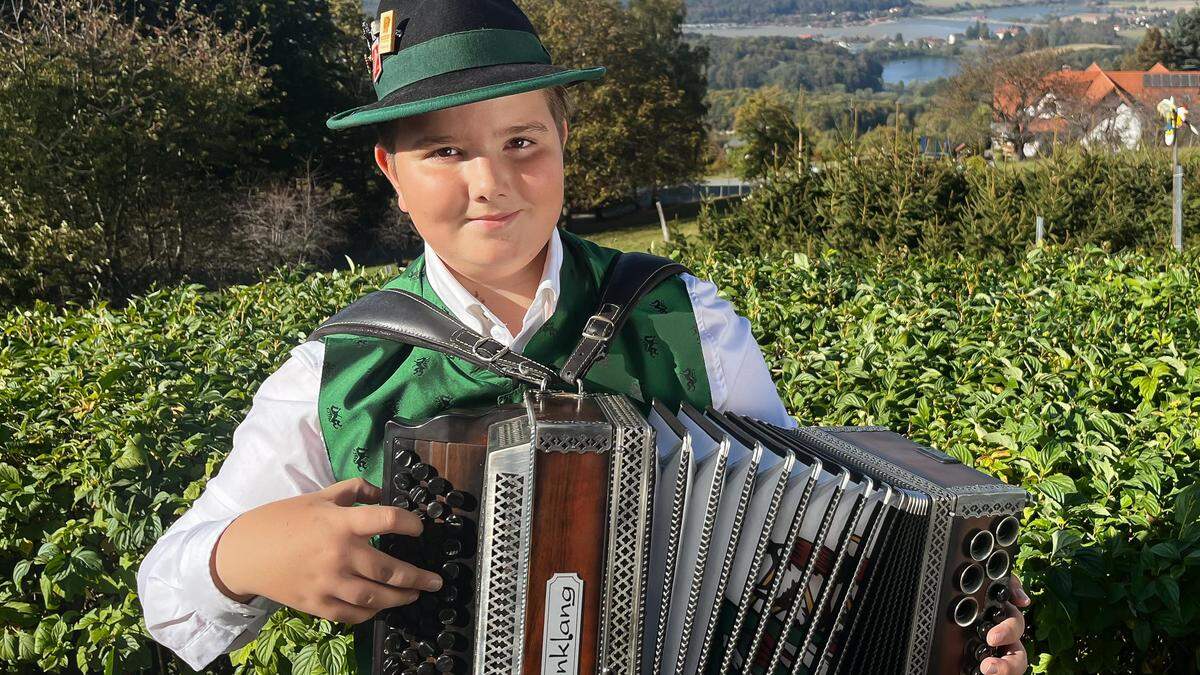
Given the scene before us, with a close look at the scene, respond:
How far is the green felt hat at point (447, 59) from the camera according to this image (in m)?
1.52

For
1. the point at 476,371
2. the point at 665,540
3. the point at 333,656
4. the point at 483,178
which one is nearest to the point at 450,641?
the point at 665,540

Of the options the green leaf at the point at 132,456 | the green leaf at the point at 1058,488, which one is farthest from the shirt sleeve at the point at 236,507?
the green leaf at the point at 1058,488

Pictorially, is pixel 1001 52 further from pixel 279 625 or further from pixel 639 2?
pixel 279 625

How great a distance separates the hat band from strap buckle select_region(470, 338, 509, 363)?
0.38 meters

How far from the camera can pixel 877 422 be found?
10.6 ft

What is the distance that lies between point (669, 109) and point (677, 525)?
39249 millimetres

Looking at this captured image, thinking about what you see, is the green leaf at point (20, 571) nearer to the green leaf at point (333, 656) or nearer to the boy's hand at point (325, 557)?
the green leaf at point (333, 656)

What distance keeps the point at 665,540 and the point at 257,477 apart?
0.60 m

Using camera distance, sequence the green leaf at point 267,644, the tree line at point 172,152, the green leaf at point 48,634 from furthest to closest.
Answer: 1. the tree line at point 172,152
2. the green leaf at point 48,634
3. the green leaf at point 267,644

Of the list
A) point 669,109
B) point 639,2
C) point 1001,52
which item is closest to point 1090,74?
point 1001,52

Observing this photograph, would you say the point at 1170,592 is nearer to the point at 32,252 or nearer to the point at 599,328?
the point at 599,328

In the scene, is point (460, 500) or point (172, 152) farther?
point (172, 152)

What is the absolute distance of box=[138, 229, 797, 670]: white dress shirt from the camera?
61.6 inches

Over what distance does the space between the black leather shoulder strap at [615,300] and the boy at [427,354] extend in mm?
41
